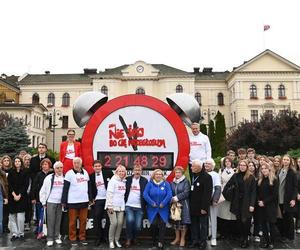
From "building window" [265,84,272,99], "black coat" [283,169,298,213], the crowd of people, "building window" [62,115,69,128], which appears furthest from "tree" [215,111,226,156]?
the crowd of people

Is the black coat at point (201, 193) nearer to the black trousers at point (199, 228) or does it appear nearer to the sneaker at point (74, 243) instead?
the black trousers at point (199, 228)

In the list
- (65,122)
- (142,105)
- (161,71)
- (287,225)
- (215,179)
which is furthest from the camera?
(65,122)

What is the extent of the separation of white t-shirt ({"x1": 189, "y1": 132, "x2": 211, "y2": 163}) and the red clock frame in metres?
0.12

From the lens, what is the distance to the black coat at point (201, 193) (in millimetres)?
6914

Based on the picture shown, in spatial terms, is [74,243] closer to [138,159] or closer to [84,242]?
[84,242]

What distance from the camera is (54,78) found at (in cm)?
5906

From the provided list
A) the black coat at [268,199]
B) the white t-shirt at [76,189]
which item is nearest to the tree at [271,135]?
the black coat at [268,199]

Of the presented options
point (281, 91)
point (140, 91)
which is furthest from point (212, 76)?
point (140, 91)

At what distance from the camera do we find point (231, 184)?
7.25m

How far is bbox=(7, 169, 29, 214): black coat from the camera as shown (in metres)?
7.63

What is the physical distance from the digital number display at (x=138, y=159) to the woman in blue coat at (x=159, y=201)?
118cm

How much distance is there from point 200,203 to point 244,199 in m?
0.86

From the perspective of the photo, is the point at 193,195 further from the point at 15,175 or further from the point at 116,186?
the point at 15,175

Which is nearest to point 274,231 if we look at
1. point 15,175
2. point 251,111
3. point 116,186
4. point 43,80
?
point 116,186
